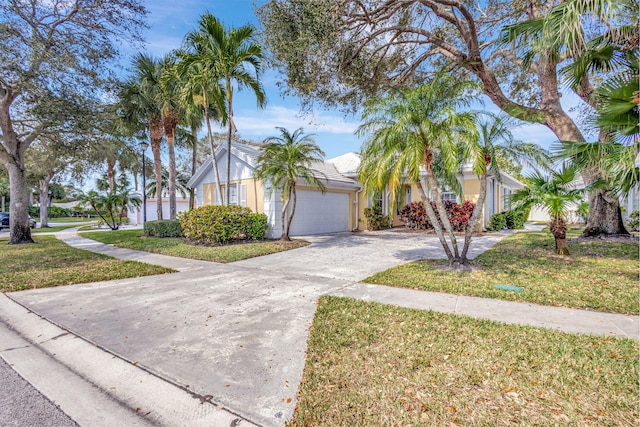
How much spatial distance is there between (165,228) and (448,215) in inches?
551

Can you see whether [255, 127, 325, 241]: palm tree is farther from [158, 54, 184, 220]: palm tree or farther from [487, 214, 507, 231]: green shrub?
[487, 214, 507, 231]: green shrub

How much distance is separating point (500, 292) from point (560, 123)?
305 inches

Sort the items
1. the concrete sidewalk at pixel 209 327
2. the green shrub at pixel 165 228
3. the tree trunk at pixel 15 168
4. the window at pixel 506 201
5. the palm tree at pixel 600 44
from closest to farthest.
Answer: the concrete sidewalk at pixel 209 327, the palm tree at pixel 600 44, the window at pixel 506 201, the tree trunk at pixel 15 168, the green shrub at pixel 165 228

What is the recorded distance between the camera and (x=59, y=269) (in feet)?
26.0

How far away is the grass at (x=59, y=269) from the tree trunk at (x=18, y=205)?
3.43 metres

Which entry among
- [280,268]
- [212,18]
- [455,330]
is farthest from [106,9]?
[455,330]

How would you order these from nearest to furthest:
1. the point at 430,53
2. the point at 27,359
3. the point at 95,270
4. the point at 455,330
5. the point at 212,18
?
the point at 27,359 < the point at 455,330 < the point at 95,270 < the point at 212,18 < the point at 430,53

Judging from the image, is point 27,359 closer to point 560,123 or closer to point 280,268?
point 280,268

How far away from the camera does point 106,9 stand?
11367mm

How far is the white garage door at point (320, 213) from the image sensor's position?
14.8 m

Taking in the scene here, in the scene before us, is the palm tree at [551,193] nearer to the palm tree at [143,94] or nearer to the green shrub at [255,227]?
the green shrub at [255,227]

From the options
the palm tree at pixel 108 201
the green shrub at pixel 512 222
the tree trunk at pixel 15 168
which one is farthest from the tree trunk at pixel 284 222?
the palm tree at pixel 108 201

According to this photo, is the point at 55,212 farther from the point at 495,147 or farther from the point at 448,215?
the point at 495,147

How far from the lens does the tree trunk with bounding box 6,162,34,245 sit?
42.4 feet
